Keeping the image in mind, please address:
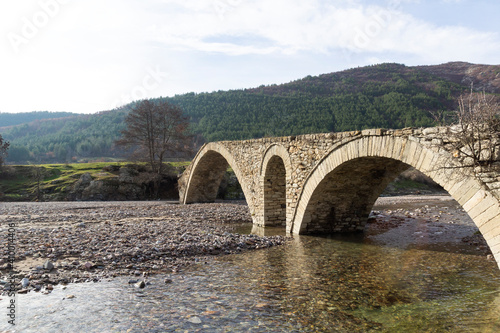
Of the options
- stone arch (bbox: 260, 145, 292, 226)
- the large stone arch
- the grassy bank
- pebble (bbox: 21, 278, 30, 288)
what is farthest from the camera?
the grassy bank

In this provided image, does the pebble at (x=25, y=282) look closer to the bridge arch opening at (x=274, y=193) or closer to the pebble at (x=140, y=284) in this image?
the pebble at (x=140, y=284)

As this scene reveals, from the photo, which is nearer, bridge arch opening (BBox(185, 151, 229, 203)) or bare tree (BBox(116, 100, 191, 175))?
bridge arch opening (BBox(185, 151, 229, 203))

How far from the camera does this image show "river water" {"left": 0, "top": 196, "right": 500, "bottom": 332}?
4672 mm

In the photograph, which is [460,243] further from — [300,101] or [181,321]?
[300,101]

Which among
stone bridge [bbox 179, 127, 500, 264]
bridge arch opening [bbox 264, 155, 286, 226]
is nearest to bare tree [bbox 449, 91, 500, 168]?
stone bridge [bbox 179, 127, 500, 264]

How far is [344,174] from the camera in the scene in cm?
1030

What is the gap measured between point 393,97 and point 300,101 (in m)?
19.2

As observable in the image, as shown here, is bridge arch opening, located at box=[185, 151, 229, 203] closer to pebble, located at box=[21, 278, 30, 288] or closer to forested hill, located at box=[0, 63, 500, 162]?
pebble, located at box=[21, 278, 30, 288]

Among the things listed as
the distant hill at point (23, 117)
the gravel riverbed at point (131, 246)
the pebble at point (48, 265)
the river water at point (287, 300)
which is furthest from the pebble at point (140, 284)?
the distant hill at point (23, 117)

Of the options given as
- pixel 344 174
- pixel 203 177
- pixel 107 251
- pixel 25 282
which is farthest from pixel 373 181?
pixel 203 177

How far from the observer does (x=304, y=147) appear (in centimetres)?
1106

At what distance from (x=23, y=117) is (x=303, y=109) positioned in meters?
114

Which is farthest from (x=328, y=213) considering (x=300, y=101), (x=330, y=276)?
(x=300, y=101)

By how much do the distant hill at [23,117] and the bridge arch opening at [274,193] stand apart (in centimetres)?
12268
